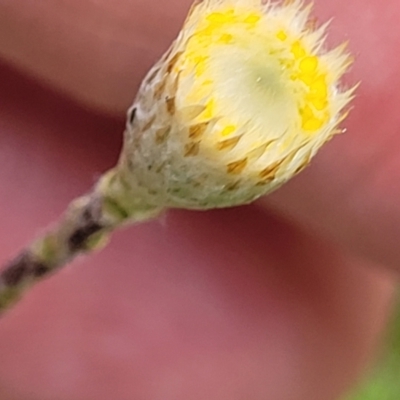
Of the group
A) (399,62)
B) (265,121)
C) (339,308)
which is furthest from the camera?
(339,308)

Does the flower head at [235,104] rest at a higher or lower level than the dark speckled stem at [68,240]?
lower

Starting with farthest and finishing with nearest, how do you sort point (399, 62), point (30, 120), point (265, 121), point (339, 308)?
point (339, 308)
point (30, 120)
point (399, 62)
point (265, 121)

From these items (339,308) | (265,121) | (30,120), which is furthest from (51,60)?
(339,308)

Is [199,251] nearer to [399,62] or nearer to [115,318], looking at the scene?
[115,318]

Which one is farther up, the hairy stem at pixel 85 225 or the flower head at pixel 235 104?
the hairy stem at pixel 85 225

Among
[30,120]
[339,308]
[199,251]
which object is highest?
[30,120]

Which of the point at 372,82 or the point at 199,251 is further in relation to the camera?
the point at 199,251

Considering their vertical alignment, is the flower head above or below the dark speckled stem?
below

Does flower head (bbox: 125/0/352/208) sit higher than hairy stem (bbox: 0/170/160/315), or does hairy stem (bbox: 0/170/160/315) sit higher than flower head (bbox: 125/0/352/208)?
hairy stem (bbox: 0/170/160/315)
